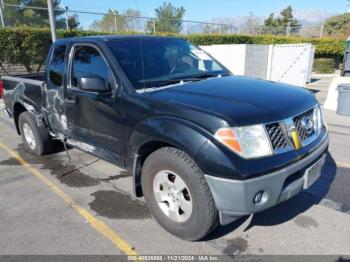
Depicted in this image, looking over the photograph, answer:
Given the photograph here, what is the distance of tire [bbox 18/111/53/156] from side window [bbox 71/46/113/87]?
150 centimetres

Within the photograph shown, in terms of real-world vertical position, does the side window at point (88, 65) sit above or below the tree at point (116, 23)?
below

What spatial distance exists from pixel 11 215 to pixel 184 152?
228cm

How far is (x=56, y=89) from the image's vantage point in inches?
172

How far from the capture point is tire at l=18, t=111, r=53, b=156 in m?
5.14

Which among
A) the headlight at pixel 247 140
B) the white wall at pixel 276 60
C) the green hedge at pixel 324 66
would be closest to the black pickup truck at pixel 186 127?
the headlight at pixel 247 140

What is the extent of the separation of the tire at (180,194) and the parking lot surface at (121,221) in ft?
0.54

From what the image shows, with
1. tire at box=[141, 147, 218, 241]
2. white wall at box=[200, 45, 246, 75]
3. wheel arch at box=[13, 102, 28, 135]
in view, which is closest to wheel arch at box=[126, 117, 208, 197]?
tire at box=[141, 147, 218, 241]

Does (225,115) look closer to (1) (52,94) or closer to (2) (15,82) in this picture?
(1) (52,94)

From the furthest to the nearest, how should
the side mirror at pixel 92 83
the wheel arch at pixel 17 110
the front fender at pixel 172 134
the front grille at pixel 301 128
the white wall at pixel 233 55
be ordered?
the white wall at pixel 233 55, the wheel arch at pixel 17 110, the side mirror at pixel 92 83, the front grille at pixel 301 128, the front fender at pixel 172 134

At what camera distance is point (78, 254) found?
9.45 ft

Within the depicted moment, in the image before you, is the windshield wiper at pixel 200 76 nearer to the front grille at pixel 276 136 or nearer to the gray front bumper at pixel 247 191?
the front grille at pixel 276 136

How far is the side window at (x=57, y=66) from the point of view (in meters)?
4.32

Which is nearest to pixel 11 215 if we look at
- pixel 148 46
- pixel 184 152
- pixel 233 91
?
pixel 184 152

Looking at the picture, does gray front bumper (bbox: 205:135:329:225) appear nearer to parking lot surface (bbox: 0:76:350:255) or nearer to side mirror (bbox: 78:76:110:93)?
parking lot surface (bbox: 0:76:350:255)
